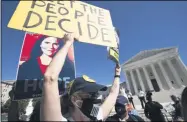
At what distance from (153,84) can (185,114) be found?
55.7 m

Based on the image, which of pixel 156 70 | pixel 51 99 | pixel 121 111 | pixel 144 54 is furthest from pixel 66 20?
pixel 144 54

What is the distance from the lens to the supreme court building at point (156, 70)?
50.9 m

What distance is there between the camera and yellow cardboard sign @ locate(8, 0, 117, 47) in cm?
232

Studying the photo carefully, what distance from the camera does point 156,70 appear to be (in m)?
54.9

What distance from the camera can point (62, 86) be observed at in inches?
135

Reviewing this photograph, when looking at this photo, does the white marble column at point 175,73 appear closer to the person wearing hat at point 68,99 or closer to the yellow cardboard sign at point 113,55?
the yellow cardboard sign at point 113,55

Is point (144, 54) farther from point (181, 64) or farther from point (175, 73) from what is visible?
point (181, 64)

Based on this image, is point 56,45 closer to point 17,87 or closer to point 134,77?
point 17,87

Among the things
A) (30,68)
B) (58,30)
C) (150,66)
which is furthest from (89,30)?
(150,66)

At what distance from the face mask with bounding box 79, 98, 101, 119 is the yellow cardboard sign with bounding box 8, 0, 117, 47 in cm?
86

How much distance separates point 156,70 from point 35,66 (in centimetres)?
5467

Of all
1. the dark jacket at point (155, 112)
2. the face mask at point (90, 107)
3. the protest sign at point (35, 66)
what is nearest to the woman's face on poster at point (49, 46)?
the protest sign at point (35, 66)

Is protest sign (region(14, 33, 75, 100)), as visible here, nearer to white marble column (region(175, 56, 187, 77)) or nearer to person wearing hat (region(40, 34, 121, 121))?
person wearing hat (region(40, 34, 121, 121))

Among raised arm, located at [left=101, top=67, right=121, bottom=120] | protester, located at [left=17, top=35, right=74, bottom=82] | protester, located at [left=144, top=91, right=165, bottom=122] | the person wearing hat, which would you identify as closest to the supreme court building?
protester, located at [left=144, top=91, right=165, bottom=122]
